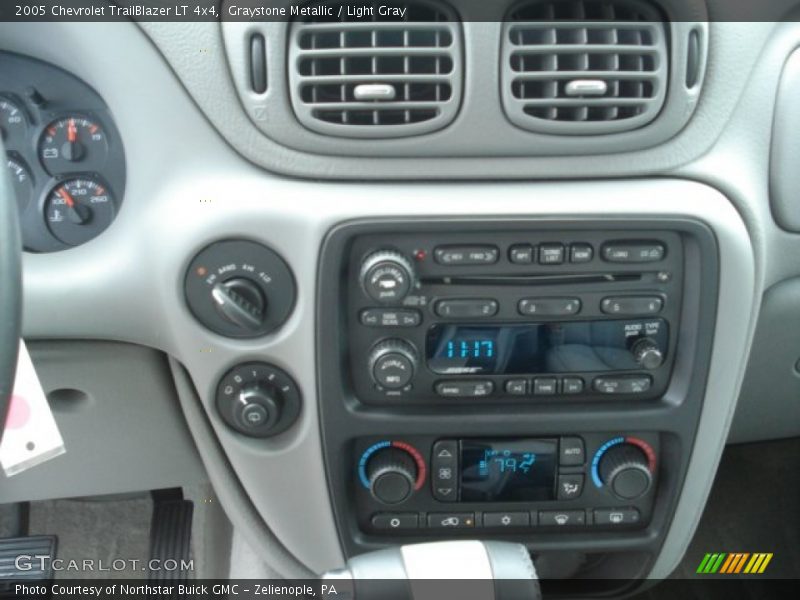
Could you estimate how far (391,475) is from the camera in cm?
124

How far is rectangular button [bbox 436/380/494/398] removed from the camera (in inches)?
46.8

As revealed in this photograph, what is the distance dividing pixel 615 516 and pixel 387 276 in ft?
1.74

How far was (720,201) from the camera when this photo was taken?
1.12m

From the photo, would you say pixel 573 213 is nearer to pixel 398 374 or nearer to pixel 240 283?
pixel 398 374

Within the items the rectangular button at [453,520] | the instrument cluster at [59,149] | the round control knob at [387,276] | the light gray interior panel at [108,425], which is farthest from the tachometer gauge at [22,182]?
the rectangular button at [453,520]

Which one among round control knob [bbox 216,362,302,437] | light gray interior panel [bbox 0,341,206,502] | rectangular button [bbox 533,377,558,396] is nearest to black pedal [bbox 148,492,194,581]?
light gray interior panel [bbox 0,341,206,502]

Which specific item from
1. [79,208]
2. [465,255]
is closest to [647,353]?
[465,255]

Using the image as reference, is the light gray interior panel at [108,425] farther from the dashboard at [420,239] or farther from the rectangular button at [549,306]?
the rectangular button at [549,306]

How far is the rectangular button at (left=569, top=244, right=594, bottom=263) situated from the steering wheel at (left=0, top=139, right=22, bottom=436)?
0.62 meters

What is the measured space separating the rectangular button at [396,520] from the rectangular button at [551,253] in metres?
0.43

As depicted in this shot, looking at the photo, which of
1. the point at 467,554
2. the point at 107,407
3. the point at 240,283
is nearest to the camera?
the point at 467,554

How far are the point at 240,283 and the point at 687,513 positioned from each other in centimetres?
75

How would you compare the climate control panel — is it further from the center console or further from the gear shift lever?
the gear shift lever

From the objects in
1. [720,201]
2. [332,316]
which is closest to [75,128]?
[332,316]
